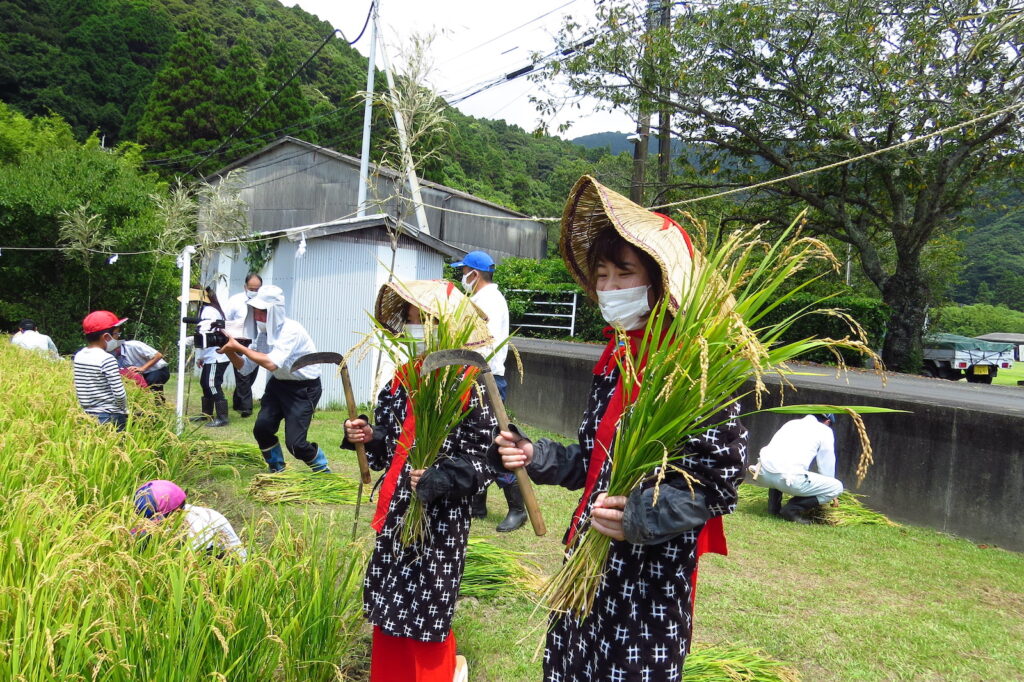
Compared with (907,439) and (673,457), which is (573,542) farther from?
(907,439)

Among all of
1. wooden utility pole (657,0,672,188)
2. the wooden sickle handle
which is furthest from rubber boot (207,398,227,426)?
wooden utility pole (657,0,672,188)

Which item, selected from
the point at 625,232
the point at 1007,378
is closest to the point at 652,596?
the point at 625,232

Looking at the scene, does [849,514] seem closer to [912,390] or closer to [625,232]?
[625,232]

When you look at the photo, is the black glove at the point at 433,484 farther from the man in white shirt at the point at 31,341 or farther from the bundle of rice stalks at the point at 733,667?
the man in white shirt at the point at 31,341

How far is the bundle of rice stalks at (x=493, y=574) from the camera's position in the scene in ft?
→ 13.7

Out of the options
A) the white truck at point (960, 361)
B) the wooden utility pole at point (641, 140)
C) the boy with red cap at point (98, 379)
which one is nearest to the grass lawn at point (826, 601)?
the boy with red cap at point (98, 379)

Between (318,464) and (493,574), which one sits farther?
(318,464)

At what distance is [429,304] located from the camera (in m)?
3.19

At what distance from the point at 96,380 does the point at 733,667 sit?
483cm

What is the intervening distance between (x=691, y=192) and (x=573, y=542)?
661 inches

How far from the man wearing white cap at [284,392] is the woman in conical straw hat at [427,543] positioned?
3229 mm

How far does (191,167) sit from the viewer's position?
3600cm

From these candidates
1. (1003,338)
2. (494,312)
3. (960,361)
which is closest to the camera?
(494,312)

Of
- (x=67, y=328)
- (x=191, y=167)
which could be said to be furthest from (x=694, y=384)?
(x=191, y=167)
